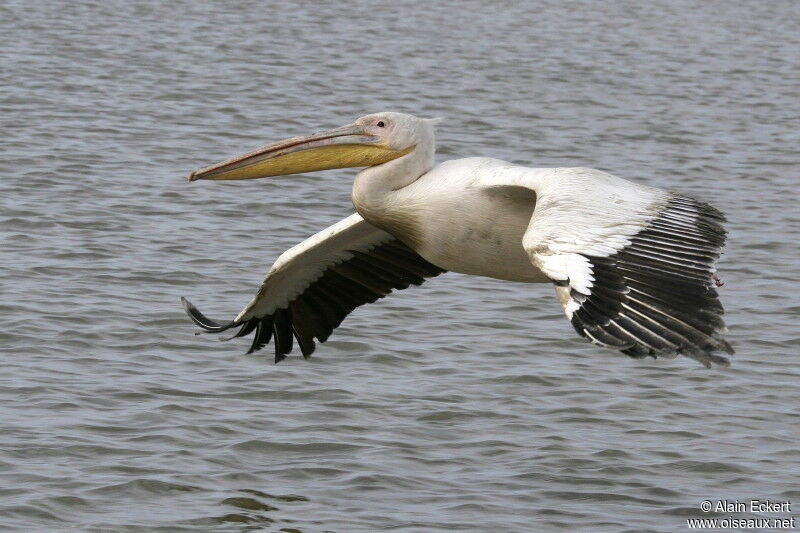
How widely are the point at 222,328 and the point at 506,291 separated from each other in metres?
3.16

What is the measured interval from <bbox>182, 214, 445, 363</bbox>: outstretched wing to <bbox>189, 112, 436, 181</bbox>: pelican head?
1.95 ft

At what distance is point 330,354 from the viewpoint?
9.08 metres

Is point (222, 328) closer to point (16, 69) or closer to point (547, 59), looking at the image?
point (16, 69)

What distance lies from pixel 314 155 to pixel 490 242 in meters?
0.92

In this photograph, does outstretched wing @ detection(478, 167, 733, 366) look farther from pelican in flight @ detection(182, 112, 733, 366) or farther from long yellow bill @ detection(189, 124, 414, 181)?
long yellow bill @ detection(189, 124, 414, 181)

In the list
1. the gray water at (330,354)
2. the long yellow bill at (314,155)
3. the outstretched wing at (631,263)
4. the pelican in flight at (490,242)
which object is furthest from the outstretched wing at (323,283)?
the outstretched wing at (631,263)

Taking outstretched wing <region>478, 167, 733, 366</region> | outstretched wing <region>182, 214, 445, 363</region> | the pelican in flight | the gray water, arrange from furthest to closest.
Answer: outstretched wing <region>182, 214, 445, 363</region> → the gray water → the pelican in flight → outstretched wing <region>478, 167, 733, 366</region>

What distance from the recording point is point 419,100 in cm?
1805

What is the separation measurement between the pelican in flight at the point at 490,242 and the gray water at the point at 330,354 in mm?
580

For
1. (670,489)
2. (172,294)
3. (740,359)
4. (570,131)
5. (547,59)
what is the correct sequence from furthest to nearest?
(547,59), (570,131), (172,294), (740,359), (670,489)

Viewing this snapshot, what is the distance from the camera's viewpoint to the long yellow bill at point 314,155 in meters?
7.20

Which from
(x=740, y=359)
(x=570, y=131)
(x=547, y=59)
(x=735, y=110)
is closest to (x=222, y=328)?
(x=740, y=359)

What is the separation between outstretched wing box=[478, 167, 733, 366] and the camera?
17.4ft

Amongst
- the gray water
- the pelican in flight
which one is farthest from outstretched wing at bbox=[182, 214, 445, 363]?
the gray water
